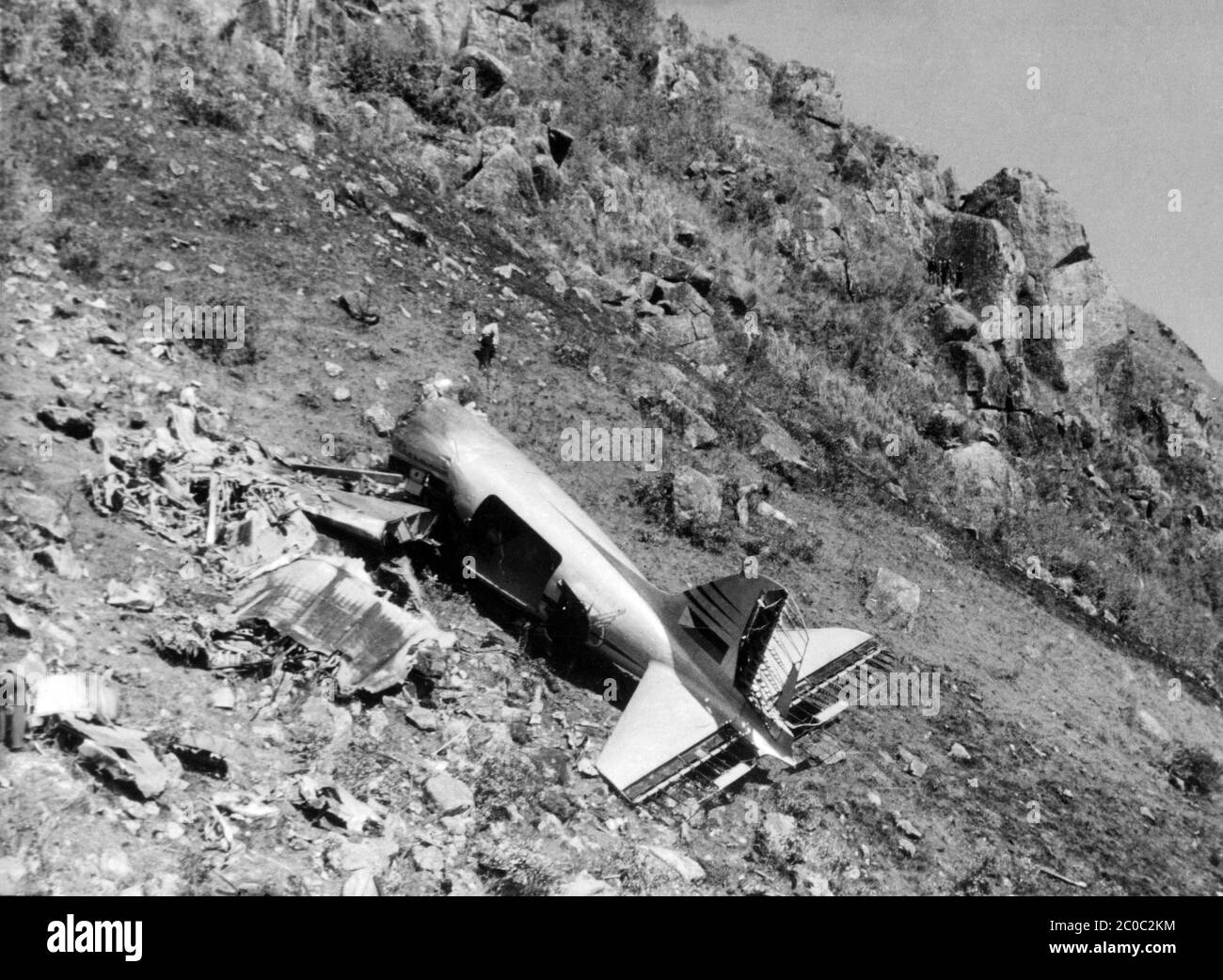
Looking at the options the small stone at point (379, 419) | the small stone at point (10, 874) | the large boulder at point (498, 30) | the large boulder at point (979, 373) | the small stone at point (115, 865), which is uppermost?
the large boulder at point (498, 30)

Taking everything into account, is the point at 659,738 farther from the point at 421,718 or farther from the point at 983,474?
the point at 983,474

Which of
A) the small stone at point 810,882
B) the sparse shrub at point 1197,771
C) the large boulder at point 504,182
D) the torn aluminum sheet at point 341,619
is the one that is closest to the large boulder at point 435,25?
the large boulder at point 504,182

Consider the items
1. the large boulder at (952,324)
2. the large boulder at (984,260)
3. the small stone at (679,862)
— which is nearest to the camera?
the small stone at (679,862)

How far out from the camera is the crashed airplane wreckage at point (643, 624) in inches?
364

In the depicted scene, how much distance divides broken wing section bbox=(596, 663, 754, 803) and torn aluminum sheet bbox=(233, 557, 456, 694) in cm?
234

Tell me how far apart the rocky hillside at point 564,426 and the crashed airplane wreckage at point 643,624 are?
21.2 inches

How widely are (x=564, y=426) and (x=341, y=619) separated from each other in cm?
772

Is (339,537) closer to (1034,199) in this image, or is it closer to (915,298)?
(915,298)

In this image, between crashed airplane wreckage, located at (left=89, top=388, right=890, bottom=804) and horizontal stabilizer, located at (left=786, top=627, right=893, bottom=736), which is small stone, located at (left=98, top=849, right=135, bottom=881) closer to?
crashed airplane wreckage, located at (left=89, top=388, right=890, bottom=804)

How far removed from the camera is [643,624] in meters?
10.0

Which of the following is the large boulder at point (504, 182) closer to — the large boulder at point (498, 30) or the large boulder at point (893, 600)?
the large boulder at point (498, 30)

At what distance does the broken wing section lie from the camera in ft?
28.9

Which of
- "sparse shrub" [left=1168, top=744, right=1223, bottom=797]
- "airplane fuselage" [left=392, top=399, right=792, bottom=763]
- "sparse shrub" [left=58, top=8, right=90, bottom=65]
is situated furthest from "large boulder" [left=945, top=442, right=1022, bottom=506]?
"sparse shrub" [left=58, top=8, right=90, bottom=65]

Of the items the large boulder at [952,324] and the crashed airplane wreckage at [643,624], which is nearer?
Answer: the crashed airplane wreckage at [643,624]
